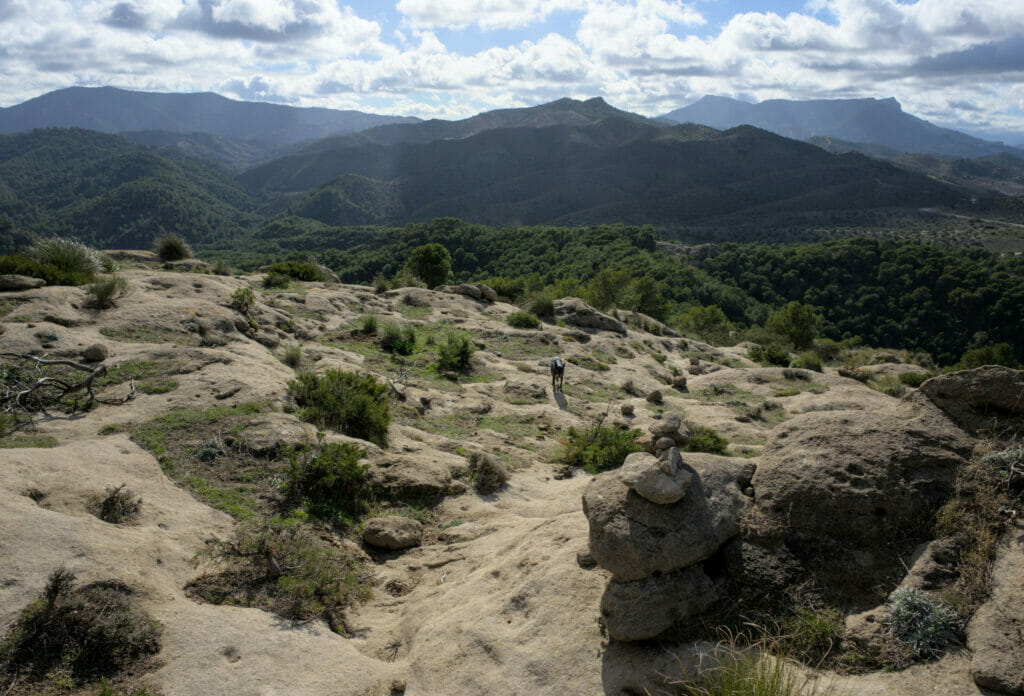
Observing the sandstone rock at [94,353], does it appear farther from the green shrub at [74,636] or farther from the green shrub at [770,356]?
the green shrub at [770,356]

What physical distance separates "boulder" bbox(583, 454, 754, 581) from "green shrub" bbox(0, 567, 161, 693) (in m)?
4.42

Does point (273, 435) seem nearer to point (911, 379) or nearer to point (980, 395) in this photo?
point (980, 395)

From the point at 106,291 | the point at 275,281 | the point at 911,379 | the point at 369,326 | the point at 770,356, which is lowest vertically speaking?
the point at 770,356

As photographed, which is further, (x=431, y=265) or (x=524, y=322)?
(x=431, y=265)

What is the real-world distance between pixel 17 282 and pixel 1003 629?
1948 centimetres

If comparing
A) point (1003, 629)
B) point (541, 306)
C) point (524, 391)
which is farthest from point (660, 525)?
point (541, 306)

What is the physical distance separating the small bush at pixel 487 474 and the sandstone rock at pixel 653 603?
492 cm

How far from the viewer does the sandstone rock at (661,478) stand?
Answer: 5312mm

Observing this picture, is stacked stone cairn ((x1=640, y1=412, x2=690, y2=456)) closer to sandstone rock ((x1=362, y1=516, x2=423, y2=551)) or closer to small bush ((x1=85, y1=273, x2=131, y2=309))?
sandstone rock ((x1=362, y1=516, x2=423, y2=551))

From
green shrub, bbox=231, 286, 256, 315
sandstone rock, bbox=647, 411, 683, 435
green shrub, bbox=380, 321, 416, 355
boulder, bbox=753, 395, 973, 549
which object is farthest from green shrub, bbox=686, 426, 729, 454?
green shrub, bbox=231, 286, 256, 315

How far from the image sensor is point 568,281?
40.3 metres

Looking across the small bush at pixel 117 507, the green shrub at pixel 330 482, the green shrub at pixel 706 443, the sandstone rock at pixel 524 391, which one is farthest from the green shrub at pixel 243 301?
the green shrub at pixel 706 443

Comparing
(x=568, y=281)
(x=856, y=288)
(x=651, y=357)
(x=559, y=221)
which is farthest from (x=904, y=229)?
(x=651, y=357)

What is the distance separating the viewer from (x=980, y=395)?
594 cm
